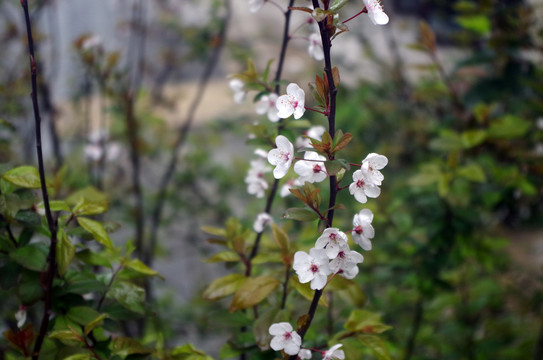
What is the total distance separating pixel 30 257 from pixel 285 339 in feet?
1.38

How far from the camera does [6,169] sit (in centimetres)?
82

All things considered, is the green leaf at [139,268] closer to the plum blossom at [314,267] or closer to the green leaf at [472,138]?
the plum blossom at [314,267]

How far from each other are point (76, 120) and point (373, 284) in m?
1.96

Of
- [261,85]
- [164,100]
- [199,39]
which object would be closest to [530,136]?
[261,85]

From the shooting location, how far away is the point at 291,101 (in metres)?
0.68

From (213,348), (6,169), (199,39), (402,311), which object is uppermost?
(199,39)

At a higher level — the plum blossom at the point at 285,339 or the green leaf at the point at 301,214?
the green leaf at the point at 301,214

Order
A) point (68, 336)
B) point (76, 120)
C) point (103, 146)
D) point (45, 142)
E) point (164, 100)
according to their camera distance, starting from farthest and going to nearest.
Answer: point (45, 142) < point (76, 120) < point (164, 100) < point (103, 146) < point (68, 336)

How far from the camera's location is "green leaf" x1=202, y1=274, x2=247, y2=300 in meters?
0.84

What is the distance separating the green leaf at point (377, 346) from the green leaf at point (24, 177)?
1.92 feet

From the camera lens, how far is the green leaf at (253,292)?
0.76 m

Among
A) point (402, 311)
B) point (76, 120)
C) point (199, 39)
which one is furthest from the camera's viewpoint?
point (76, 120)

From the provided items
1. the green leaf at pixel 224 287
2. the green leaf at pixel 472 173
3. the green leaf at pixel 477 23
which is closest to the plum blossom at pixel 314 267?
the green leaf at pixel 224 287

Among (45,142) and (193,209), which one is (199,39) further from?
(45,142)
